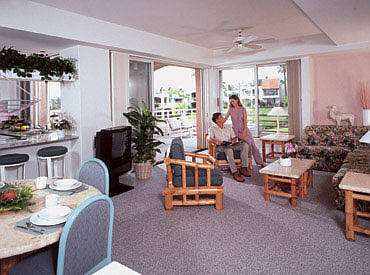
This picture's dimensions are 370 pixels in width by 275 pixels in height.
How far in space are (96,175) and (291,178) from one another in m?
2.45

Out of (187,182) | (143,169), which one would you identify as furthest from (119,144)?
(187,182)

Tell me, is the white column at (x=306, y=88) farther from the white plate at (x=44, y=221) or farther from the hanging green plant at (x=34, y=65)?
the white plate at (x=44, y=221)

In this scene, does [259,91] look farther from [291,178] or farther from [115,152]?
[115,152]

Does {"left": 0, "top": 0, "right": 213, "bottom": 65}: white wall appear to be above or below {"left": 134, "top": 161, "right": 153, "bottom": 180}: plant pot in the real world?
above

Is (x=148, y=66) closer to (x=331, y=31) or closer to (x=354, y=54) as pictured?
(x=331, y=31)

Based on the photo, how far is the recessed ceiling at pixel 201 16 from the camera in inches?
151

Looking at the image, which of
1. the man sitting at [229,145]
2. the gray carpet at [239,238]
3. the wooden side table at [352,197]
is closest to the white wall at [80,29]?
the man sitting at [229,145]

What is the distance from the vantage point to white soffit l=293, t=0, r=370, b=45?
3.20m

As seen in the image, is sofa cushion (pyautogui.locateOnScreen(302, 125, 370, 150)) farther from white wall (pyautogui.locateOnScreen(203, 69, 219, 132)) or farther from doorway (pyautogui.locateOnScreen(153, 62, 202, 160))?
doorway (pyautogui.locateOnScreen(153, 62, 202, 160))

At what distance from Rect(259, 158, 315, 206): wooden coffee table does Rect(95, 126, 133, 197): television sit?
2.20 meters

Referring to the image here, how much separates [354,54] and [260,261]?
557 cm

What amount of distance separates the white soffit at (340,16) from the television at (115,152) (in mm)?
3048

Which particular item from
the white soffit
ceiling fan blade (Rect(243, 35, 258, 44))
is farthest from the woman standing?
the white soffit

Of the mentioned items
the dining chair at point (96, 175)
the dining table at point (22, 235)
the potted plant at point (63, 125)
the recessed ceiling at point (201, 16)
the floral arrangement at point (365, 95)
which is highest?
the recessed ceiling at point (201, 16)
